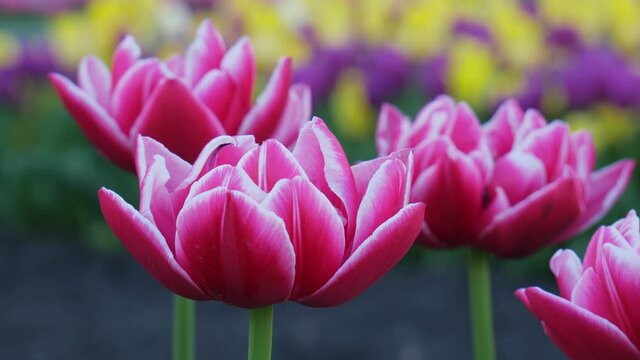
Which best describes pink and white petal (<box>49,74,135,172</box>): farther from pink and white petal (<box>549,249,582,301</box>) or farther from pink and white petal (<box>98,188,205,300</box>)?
pink and white petal (<box>549,249,582,301</box>)

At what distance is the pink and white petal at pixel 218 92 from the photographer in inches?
45.8

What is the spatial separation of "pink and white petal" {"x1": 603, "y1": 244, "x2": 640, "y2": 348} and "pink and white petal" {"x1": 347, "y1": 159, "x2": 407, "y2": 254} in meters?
0.16

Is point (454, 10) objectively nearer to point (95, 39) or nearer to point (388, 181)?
point (95, 39)

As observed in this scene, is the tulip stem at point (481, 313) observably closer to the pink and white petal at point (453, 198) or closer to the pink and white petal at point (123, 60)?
the pink and white petal at point (453, 198)

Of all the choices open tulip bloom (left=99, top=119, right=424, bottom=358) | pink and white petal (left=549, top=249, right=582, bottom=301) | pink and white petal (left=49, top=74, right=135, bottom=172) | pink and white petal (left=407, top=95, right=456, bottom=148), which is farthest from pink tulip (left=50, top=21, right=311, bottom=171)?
pink and white petal (left=549, top=249, right=582, bottom=301)

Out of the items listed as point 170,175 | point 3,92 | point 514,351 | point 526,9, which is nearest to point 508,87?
point 514,351

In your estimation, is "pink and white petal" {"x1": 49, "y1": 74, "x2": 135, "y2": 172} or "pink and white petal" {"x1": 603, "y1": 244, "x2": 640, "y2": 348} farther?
"pink and white petal" {"x1": 49, "y1": 74, "x2": 135, "y2": 172}

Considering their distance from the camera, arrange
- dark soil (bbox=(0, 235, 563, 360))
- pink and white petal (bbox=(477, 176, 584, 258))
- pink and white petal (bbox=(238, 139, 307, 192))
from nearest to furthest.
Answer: pink and white petal (bbox=(238, 139, 307, 192)), pink and white petal (bbox=(477, 176, 584, 258)), dark soil (bbox=(0, 235, 563, 360))

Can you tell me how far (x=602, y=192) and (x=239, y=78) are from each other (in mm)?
393

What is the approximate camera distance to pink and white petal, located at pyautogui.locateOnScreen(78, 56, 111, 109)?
127cm

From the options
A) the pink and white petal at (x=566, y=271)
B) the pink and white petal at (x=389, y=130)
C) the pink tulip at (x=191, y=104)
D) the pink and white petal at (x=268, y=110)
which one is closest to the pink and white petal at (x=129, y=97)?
the pink tulip at (x=191, y=104)

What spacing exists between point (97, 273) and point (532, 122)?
3232mm

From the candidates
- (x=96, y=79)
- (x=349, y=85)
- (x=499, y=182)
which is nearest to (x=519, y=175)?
(x=499, y=182)

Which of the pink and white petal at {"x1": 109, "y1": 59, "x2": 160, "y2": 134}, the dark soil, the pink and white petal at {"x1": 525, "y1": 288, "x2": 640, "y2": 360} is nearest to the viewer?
the pink and white petal at {"x1": 525, "y1": 288, "x2": 640, "y2": 360}
